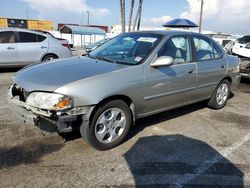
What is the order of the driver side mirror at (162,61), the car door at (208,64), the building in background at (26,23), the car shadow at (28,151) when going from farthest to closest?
the building in background at (26,23) → the car door at (208,64) → the driver side mirror at (162,61) → the car shadow at (28,151)

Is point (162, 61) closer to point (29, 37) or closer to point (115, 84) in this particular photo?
point (115, 84)

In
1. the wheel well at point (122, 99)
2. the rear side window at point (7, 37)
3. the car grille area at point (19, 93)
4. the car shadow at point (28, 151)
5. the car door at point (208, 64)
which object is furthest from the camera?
the rear side window at point (7, 37)

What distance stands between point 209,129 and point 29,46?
7.24 meters

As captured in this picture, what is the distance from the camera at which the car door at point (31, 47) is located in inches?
377

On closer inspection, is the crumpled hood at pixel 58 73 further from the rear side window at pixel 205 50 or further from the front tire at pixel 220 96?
the front tire at pixel 220 96

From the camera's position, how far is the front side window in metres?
4.44

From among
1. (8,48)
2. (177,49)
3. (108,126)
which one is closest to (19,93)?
(108,126)

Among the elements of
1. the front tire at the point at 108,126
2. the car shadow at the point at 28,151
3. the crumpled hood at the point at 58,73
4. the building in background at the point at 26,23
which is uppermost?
the building in background at the point at 26,23

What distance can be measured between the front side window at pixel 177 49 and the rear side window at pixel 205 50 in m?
0.25

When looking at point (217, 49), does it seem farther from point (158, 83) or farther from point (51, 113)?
point (51, 113)

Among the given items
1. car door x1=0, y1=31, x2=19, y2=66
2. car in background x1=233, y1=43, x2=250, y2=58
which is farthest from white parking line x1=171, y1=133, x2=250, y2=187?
car door x1=0, y1=31, x2=19, y2=66

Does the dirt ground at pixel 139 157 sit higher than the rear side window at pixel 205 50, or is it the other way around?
the rear side window at pixel 205 50

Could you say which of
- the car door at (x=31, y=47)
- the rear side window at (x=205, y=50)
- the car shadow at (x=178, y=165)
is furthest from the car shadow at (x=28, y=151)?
the car door at (x=31, y=47)

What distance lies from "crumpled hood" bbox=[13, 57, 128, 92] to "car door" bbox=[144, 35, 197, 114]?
55 centimetres
